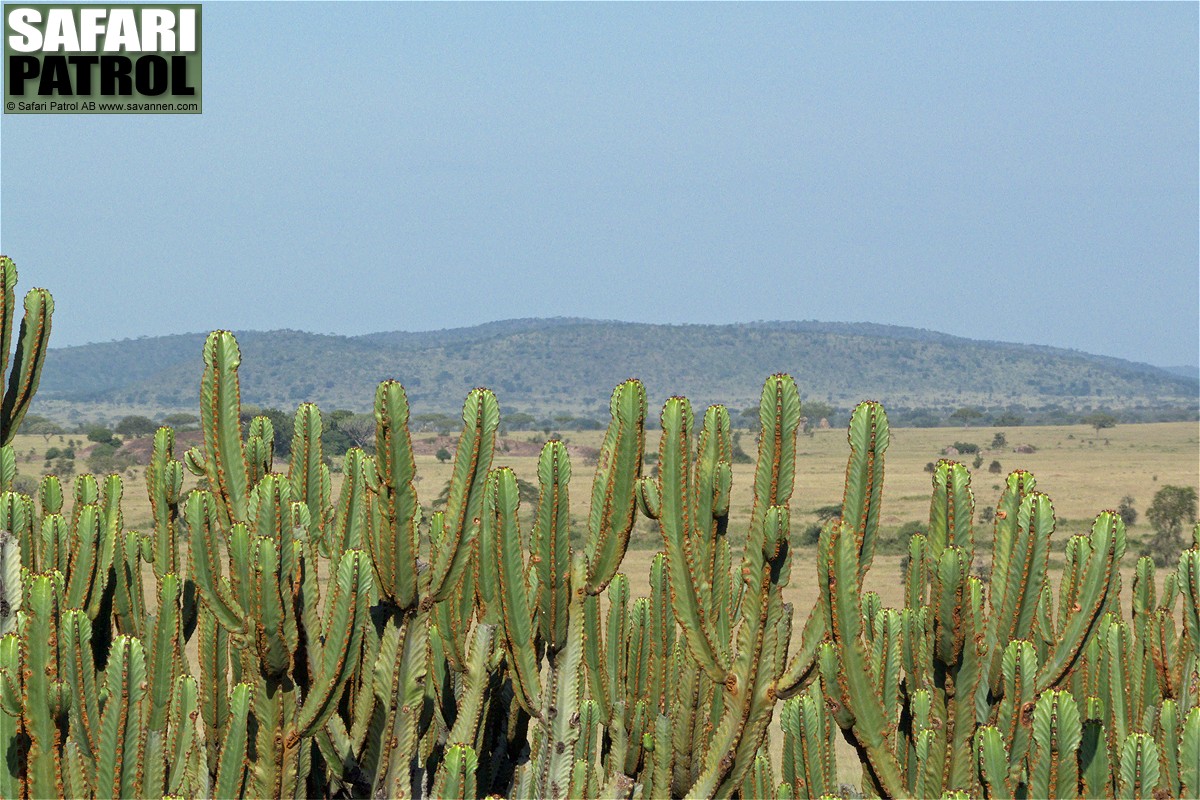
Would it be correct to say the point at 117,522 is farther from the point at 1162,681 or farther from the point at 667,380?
the point at 667,380

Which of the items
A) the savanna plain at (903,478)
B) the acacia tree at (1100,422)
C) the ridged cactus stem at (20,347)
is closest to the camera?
the ridged cactus stem at (20,347)

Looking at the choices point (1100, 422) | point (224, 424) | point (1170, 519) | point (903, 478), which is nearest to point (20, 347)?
point (224, 424)

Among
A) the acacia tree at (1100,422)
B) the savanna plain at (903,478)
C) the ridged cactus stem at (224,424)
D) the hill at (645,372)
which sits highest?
the hill at (645,372)

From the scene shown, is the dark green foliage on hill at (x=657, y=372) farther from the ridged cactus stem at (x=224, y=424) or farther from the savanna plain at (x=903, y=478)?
the ridged cactus stem at (x=224, y=424)

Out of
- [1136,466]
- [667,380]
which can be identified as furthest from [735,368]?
[1136,466]

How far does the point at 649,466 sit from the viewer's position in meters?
59.8

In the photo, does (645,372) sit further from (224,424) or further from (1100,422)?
(224,424)

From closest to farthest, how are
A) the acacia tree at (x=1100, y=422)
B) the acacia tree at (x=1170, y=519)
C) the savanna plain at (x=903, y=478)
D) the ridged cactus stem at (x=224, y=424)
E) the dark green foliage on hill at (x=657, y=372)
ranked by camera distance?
the ridged cactus stem at (x=224, y=424)
the savanna plain at (x=903, y=478)
the acacia tree at (x=1170, y=519)
the acacia tree at (x=1100, y=422)
the dark green foliage on hill at (x=657, y=372)

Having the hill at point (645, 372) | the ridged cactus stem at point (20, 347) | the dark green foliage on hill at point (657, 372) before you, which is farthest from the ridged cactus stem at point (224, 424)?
the hill at point (645, 372)

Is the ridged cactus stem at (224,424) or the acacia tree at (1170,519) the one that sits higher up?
the ridged cactus stem at (224,424)

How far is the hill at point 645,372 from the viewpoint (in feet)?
525

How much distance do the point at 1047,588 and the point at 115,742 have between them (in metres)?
4.85

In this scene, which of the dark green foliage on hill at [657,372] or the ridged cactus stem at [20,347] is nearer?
the ridged cactus stem at [20,347]

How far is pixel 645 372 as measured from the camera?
537ft
